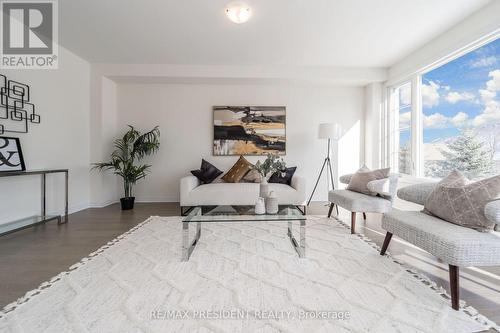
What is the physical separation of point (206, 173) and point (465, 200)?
346cm

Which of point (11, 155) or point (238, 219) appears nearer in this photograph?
point (238, 219)

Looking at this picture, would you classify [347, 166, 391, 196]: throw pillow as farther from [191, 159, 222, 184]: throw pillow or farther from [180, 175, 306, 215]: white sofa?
[191, 159, 222, 184]: throw pillow

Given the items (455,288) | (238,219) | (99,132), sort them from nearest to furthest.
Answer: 1. (455,288)
2. (238,219)
3. (99,132)

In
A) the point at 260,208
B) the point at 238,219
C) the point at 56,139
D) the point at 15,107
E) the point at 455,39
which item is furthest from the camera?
the point at 56,139

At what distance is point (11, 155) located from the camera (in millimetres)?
2709

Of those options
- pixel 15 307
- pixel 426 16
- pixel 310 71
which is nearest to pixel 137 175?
pixel 15 307

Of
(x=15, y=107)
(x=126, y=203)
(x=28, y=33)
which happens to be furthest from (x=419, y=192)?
(x=28, y=33)

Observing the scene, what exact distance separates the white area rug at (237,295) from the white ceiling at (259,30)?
8.68 feet

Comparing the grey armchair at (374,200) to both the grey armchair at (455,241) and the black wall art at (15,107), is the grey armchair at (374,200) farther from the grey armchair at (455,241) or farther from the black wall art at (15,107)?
the black wall art at (15,107)

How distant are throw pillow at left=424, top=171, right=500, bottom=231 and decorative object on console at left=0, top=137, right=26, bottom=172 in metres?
4.48

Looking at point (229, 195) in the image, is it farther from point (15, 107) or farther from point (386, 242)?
point (15, 107)

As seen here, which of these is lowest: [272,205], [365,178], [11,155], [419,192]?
[272,205]

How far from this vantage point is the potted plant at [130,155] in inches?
157

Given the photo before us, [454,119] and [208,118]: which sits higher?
[208,118]
